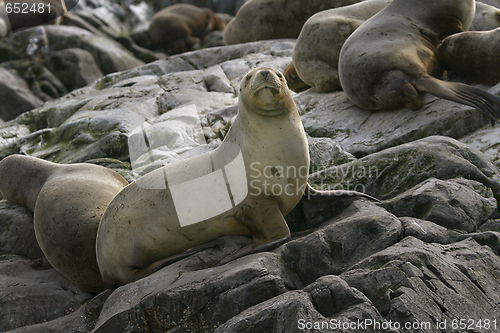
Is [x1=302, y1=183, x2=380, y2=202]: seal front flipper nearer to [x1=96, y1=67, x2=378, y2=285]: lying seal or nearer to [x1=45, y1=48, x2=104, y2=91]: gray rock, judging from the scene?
[x1=96, y1=67, x2=378, y2=285]: lying seal

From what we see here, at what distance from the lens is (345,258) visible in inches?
119

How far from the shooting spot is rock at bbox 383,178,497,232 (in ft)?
10.9

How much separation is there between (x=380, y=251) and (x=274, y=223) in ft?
2.46

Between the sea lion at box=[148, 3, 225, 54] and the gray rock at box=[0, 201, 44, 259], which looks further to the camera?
the sea lion at box=[148, 3, 225, 54]

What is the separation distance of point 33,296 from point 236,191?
196 centimetres

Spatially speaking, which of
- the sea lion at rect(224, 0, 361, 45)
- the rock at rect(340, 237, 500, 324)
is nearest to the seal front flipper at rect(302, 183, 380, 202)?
the rock at rect(340, 237, 500, 324)

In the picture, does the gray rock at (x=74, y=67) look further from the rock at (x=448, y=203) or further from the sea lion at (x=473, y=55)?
the rock at (x=448, y=203)

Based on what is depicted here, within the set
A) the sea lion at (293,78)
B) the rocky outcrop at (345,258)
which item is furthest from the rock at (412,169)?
the sea lion at (293,78)

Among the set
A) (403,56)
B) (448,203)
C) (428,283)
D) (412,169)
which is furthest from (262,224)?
(403,56)

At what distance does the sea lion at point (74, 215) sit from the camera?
13.5 ft

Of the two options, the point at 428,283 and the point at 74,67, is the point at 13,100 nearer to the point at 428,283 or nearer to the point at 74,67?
the point at 74,67

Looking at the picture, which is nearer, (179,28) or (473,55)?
(473,55)

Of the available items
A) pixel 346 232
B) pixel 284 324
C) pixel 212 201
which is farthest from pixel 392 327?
pixel 212 201

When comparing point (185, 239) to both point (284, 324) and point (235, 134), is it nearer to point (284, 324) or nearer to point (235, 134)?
point (235, 134)
